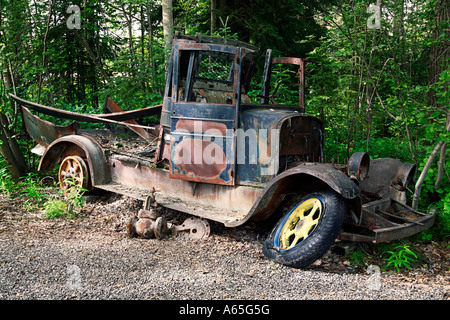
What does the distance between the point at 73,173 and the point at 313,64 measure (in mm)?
4732

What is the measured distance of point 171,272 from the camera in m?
3.49

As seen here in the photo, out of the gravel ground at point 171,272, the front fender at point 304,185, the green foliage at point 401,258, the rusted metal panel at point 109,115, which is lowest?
the green foliage at point 401,258

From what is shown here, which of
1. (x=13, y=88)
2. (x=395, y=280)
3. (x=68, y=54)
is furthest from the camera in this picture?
(x=68, y=54)

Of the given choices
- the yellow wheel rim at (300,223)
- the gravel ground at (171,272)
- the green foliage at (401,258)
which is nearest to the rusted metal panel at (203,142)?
the gravel ground at (171,272)

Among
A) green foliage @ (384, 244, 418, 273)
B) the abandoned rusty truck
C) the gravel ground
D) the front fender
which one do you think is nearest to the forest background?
green foliage @ (384, 244, 418, 273)

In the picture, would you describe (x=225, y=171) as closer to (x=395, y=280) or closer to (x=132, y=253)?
(x=132, y=253)

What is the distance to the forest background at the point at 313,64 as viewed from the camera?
5.31m

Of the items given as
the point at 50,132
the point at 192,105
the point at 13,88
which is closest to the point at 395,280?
the point at 192,105

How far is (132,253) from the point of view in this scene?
3990mm

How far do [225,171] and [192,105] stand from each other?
0.90 metres

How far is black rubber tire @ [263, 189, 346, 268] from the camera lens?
355 cm

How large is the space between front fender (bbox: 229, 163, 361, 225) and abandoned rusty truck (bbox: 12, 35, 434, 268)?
1cm

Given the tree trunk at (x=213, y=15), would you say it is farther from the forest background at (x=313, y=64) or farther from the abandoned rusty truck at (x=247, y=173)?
the abandoned rusty truck at (x=247, y=173)

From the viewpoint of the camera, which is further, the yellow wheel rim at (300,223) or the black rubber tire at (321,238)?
the yellow wheel rim at (300,223)
